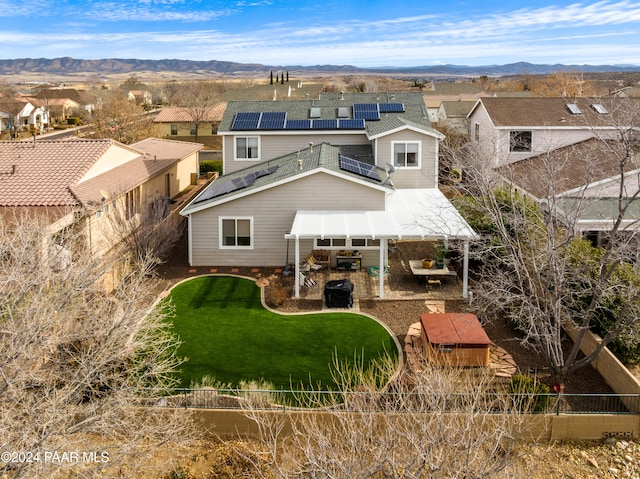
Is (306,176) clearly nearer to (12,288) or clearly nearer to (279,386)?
(279,386)

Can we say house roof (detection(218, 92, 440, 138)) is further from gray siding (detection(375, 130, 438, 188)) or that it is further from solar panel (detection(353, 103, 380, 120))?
gray siding (detection(375, 130, 438, 188))

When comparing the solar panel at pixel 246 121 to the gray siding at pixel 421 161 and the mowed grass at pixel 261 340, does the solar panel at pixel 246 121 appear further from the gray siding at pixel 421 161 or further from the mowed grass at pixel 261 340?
the mowed grass at pixel 261 340

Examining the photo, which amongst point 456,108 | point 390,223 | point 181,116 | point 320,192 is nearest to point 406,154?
point 320,192

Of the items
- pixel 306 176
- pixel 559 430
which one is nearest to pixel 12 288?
pixel 559 430

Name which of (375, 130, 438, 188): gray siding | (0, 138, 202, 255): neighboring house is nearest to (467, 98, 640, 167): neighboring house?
(375, 130, 438, 188): gray siding

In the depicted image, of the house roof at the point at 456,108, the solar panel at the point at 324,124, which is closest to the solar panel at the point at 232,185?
the solar panel at the point at 324,124
